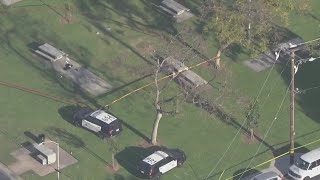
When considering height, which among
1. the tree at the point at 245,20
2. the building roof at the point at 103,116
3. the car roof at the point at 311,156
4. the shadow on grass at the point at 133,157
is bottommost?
the shadow on grass at the point at 133,157

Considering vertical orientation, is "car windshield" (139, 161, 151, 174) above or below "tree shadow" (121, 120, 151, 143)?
below

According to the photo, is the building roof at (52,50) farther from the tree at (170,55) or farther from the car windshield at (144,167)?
the car windshield at (144,167)

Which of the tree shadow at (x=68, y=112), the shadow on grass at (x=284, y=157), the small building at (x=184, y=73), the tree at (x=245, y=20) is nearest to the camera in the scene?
the shadow on grass at (x=284, y=157)

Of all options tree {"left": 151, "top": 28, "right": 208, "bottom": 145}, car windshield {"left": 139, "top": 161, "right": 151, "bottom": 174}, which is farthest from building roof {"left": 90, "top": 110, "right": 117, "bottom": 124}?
car windshield {"left": 139, "top": 161, "right": 151, "bottom": 174}

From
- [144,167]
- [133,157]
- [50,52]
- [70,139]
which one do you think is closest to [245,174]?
[144,167]

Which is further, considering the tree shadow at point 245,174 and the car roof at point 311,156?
the tree shadow at point 245,174

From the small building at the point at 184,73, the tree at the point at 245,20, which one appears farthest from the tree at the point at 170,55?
the tree at the point at 245,20

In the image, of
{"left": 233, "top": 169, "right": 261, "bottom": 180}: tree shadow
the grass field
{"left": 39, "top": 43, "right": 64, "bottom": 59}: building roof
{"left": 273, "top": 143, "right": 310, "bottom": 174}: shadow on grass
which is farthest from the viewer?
{"left": 39, "top": 43, "right": 64, "bottom": 59}: building roof

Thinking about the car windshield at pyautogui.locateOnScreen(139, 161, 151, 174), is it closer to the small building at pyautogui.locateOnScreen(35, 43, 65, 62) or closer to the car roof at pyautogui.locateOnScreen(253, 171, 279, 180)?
the car roof at pyautogui.locateOnScreen(253, 171, 279, 180)
